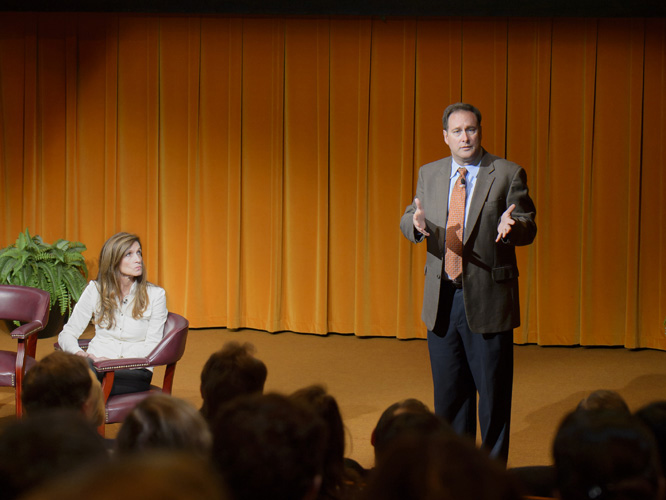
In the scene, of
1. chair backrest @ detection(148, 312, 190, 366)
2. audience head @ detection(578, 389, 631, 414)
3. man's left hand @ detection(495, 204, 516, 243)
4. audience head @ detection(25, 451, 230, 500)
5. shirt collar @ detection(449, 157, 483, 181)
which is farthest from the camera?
chair backrest @ detection(148, 312, 190, 366)

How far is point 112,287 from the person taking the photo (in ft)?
11.5

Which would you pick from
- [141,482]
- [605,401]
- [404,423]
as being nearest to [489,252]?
[605,401]

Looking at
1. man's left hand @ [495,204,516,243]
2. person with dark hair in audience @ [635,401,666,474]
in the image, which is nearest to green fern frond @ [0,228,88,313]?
man's left hand @ [495,204,516,243]

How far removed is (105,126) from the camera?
20.9 ft

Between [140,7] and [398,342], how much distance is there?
354 cm

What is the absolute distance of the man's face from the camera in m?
2.84

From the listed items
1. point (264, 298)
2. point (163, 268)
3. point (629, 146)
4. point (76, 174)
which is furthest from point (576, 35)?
point (76, 174)

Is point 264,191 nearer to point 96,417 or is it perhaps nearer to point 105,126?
point 105,126

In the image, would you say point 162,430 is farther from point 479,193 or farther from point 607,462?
point 479,193

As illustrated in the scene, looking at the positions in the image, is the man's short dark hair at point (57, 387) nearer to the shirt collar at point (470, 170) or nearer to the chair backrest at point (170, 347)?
the chair backrest at point (170, 347)

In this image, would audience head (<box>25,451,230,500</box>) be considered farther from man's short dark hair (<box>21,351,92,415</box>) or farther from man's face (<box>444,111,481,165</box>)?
man's face (<box>444,111,481,165</box>)

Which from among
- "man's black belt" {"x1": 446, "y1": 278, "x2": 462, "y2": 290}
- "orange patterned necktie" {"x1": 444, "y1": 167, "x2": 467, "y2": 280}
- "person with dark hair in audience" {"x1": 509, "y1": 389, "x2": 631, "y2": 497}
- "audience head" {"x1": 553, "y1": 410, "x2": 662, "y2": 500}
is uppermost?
"orange patterned necktie" {"x1": 444, "y1": 167, "x2": 467, "y2": 280}

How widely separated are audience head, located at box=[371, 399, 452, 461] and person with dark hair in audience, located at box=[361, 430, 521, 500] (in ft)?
2.08

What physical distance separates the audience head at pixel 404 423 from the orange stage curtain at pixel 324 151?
434 centimetres
